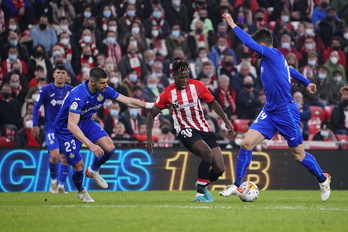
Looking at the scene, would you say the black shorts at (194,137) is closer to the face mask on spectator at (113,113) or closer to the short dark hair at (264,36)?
the short dark hair at (264,36)

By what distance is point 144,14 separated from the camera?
2288 cm

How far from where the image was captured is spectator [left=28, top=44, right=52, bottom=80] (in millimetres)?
19859

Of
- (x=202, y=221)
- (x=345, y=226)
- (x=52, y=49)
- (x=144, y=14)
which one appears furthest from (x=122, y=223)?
(x=144, y=14)

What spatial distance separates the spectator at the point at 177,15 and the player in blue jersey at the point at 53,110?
7689 millimetres

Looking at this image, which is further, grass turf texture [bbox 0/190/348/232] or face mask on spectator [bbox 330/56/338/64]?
face mask on spectator [bbox 330/56/338/64]

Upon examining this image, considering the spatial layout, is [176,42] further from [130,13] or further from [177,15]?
[130,13]

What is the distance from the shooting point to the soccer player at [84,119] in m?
11.9

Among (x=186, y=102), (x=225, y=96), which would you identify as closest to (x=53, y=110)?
(x=186, y=102)

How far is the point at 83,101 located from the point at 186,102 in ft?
5.07

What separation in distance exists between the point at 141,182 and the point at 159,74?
155 inches

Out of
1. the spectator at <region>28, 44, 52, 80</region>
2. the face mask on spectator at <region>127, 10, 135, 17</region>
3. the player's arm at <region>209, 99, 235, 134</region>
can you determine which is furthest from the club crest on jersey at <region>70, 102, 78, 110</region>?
the face mask on spectator at <region>127, 10, 135, 17</region>

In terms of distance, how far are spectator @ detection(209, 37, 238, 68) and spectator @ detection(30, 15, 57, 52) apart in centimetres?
438

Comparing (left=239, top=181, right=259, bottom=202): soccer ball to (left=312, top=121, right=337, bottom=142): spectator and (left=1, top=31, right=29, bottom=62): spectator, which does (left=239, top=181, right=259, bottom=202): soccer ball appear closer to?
(left=312, top=121, right=337, bottom=142): spectator

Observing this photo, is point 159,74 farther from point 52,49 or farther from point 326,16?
point 326,16
